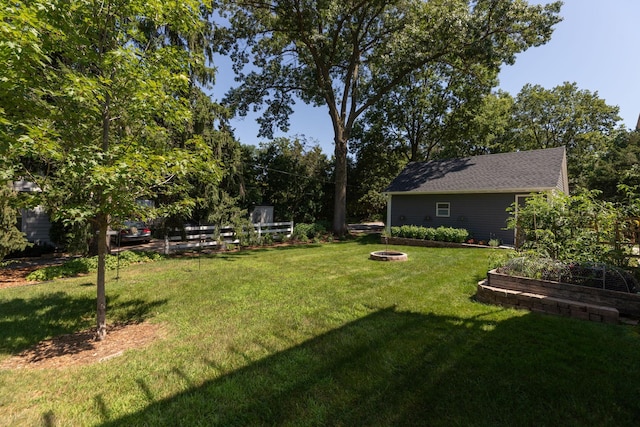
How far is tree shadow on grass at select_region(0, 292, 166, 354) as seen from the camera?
13.8ft

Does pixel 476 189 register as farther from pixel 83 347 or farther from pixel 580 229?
pixel 83 347

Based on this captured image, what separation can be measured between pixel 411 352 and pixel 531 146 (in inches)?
1406

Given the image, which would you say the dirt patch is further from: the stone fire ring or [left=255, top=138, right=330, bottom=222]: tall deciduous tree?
[left=255, top=138, right=330, bottom=222]: tall deciduous tree

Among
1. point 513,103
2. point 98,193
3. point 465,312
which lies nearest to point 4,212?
point 98,193

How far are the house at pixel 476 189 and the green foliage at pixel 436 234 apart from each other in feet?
4.35

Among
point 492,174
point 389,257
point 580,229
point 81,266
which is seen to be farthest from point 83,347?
point 492,174

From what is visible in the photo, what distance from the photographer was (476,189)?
46.0 feet

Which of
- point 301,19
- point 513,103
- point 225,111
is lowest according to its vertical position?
point 225,111

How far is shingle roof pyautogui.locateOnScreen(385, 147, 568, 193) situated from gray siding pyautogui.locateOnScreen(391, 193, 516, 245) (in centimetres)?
48

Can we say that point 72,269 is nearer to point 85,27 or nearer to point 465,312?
point 85,27

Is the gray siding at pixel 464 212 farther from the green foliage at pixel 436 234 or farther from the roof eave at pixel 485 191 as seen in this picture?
the green foliage at pixel 436 234

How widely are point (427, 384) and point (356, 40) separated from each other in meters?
17.9

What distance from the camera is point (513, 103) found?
29.6 m

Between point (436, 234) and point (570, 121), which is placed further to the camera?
point (570, 121)
